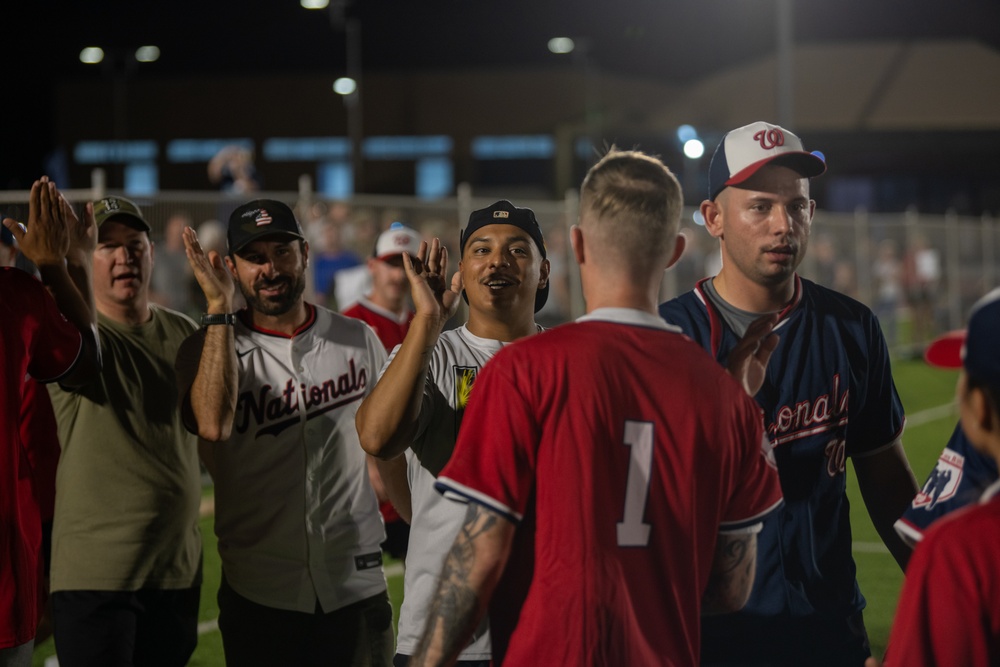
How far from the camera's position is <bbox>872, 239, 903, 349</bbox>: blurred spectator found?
78.9 feet

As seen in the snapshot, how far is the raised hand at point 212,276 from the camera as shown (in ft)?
14.3

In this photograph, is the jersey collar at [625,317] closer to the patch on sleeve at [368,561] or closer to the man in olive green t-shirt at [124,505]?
the patch on sleeve at [368,561]

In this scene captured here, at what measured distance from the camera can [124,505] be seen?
182 inches

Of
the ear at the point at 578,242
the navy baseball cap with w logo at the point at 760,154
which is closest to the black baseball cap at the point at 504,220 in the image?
the navy baseball cap with w logo at the point at 760,154

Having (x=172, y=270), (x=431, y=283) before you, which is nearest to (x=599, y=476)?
(x=431, y=283)

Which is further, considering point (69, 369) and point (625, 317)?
point (69, 369)

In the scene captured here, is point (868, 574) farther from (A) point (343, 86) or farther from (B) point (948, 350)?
(A) point (343, 86)

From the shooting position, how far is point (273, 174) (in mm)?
51750

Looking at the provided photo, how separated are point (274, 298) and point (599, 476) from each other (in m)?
2.36

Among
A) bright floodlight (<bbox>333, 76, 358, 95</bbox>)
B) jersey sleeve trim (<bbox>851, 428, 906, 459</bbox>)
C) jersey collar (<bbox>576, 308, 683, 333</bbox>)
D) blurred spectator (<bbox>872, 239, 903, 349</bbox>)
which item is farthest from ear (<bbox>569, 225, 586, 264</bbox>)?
bright floodlight (<bbox>333, 76, 358, 95</bbox>)

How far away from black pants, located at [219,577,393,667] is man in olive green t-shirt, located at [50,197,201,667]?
0.40m

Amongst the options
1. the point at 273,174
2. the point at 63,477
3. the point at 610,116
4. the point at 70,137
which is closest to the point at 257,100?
the point at 273,174

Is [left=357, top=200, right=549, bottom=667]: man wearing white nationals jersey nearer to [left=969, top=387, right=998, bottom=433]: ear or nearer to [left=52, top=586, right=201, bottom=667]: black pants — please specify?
[left=52, top=586, right=201, bottom=667]: black pants

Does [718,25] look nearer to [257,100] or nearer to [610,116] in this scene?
[610,116]
